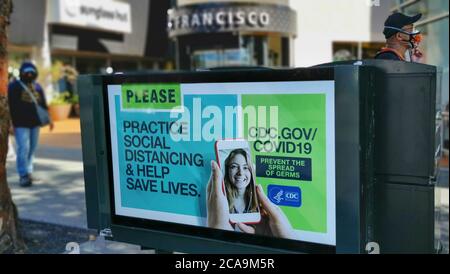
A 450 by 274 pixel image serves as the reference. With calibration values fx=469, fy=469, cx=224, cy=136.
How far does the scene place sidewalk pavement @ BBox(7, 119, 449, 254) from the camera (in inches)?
180

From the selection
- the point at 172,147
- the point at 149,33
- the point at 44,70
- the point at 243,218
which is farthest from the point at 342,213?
the point at 149,33

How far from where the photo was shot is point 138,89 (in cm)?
268

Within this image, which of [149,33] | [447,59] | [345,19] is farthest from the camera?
[149,33]

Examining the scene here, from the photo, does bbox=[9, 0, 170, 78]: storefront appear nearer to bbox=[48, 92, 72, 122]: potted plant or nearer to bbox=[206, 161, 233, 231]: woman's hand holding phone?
bbox=[48, 92, 72, 122]: potted plant

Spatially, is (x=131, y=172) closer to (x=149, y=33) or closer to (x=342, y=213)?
(x=342, y=213)

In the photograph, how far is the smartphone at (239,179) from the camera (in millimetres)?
2436

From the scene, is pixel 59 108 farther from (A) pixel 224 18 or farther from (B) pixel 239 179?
(B) pixel 239 179

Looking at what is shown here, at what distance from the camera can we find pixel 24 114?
7.20m

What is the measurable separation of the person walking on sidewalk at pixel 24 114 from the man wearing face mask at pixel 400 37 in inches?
237

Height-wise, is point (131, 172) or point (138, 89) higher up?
point (138, 89)

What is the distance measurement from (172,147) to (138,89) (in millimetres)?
389
